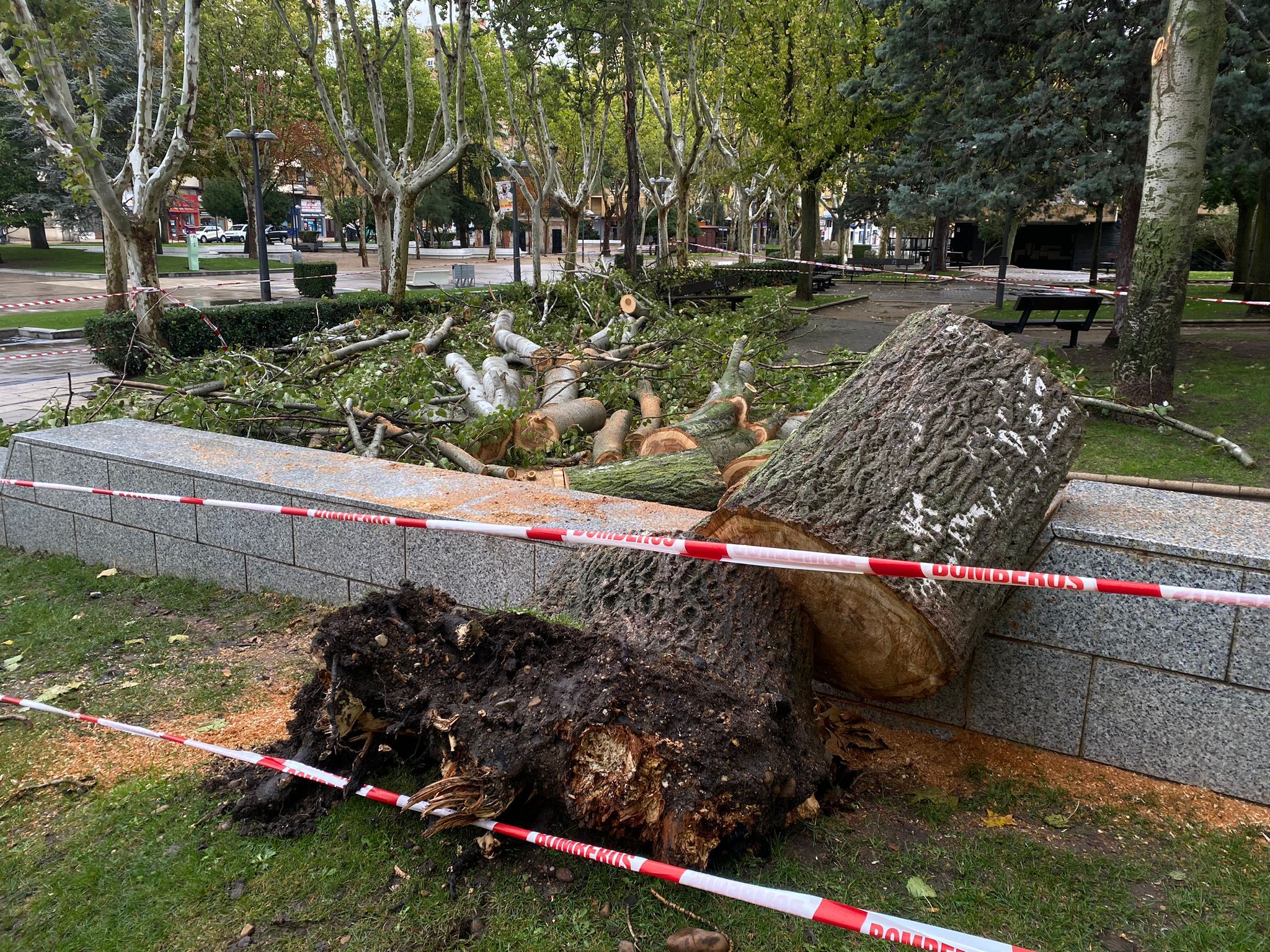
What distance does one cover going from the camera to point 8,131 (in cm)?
3212

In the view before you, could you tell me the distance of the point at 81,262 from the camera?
37.5 meters

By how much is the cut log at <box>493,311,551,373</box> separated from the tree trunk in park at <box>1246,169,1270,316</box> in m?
13.5

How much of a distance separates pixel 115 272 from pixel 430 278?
19.5 m

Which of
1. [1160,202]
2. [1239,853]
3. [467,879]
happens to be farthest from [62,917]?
[1160,202]

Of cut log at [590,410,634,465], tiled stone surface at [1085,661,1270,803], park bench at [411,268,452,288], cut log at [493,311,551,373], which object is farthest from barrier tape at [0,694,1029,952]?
park bench at [411,268,452,288]

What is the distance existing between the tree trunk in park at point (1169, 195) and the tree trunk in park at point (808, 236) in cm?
1328

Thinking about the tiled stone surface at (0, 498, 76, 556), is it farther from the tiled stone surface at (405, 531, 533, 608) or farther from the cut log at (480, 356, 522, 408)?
the cut log at (480, 356, 522, 408)

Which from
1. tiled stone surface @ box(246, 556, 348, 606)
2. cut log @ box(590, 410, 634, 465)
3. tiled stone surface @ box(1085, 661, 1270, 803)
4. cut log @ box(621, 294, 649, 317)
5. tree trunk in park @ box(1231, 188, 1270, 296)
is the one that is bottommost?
tiled stone surface @ box(246, 556, 348, 606)

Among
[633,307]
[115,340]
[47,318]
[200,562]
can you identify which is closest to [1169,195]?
[633,307]

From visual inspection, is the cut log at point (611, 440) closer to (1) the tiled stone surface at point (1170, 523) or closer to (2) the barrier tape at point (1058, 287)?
(1) the tiled stone surface at point (1170, 523)

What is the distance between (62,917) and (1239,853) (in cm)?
340

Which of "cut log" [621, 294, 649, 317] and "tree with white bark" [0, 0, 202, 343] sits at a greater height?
"tree with white bark" [0, 0, 202, 343]

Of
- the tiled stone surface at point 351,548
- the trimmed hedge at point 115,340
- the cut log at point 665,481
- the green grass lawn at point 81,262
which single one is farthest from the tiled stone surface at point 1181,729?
the green grass lawn at point 81,262

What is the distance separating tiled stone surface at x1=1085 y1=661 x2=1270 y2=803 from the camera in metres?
2.92
